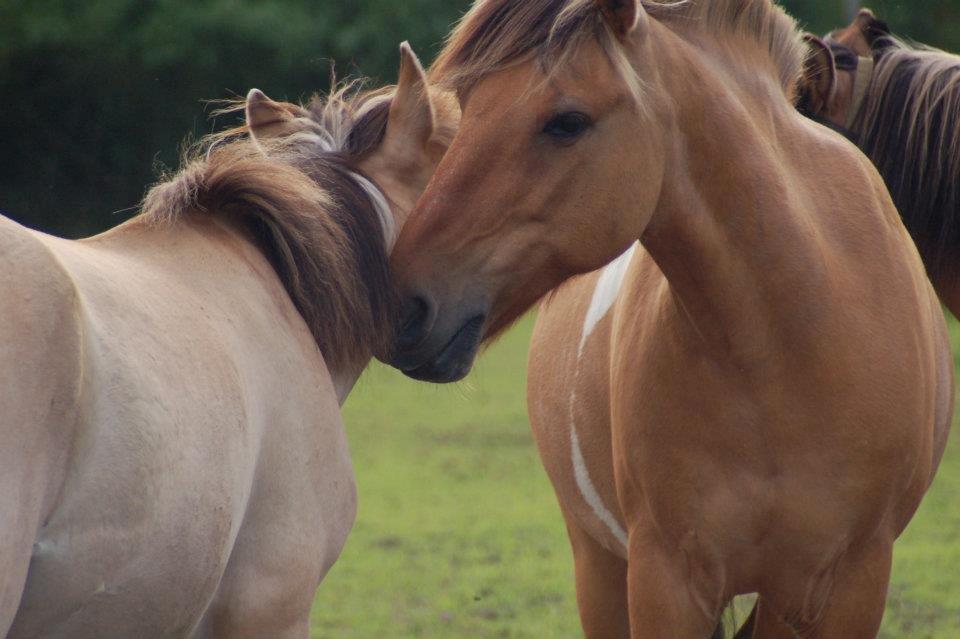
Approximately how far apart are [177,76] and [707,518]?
13230 mm

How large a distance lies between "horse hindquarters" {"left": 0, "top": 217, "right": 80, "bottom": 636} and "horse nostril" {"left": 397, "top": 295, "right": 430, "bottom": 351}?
0.69 meters

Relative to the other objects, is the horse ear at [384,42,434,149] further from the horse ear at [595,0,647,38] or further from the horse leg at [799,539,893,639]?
the horse leg at [799,539,893,639]

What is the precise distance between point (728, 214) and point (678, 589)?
82 cm

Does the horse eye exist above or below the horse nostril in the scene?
above

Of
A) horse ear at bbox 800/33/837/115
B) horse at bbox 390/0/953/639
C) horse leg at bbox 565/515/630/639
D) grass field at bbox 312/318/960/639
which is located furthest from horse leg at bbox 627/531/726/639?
horse ear at bbox 800/33/837/115

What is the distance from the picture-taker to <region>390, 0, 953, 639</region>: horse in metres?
2.22

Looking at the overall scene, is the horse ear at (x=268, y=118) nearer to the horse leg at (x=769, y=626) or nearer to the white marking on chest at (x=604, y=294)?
the white marking on chest at (x=604, y=294)

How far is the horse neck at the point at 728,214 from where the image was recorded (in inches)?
91.7

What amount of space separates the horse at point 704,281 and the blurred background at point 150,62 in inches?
240

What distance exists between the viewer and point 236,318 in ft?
7.78

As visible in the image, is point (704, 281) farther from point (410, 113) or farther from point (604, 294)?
point (410, 113)

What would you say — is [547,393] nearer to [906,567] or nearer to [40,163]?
[906,567]

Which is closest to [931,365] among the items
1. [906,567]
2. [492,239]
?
[492,239]

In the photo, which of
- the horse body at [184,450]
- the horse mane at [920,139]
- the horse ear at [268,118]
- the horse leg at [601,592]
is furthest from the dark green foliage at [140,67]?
the horse body at [184,450]
